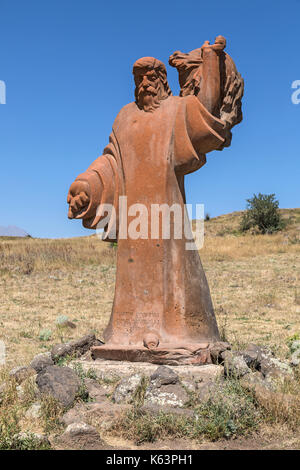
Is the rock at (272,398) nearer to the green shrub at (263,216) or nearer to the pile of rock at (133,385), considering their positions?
the pile of rock at (133,385)

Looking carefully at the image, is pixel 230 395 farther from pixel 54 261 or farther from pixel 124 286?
pixel 54 261

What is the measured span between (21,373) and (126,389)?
151cm

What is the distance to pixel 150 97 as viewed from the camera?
213 inches

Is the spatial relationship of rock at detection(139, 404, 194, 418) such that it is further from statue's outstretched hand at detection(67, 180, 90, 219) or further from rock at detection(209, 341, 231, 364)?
Result: statue's outstretched hand at detection(67, 180, 90, 219)

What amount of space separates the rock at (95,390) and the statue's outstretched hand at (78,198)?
1805 mm

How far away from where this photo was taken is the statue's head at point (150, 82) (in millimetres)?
5344

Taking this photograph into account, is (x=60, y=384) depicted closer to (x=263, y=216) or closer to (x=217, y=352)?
(x=217, y=352)

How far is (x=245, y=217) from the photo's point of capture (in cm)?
3897

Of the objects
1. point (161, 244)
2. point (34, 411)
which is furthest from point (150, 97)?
point (34, 411)

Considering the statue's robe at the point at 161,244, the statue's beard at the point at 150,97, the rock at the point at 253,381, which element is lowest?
the rock at the point at 253,381

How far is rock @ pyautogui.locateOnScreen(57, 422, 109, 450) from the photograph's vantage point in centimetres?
371

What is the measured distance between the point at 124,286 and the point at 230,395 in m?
1.66

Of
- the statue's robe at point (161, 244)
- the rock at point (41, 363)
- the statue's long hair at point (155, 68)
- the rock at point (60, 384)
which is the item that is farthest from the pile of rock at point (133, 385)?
the statue's long hair at point (155, 68)
